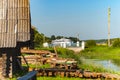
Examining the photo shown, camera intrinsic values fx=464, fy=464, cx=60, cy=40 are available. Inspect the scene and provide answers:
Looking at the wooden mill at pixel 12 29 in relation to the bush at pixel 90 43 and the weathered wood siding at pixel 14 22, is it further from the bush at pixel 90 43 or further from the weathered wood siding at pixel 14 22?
the bush at pixel 90 43

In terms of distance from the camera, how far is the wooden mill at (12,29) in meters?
24.9

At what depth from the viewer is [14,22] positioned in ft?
82.3

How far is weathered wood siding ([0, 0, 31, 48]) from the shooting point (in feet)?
81.5

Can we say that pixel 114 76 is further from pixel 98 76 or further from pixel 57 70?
pixel 57 70

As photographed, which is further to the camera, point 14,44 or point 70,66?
point 70,66

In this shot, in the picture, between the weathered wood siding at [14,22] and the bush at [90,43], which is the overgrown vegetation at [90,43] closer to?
the bush at [90,43]

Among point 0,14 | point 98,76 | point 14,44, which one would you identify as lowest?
point 98,76

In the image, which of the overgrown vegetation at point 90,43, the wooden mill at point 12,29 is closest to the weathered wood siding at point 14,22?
the wooden mill at point 12,29

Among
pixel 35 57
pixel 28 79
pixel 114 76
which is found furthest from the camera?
pixel 35 57

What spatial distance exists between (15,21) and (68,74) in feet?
17.0

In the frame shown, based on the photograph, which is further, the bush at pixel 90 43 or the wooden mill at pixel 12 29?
the bush at pixel 90 43

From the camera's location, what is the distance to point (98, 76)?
90.2 feet

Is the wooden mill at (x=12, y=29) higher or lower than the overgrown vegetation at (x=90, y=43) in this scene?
higher

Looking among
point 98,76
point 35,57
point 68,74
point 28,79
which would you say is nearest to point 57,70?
point 68,74
